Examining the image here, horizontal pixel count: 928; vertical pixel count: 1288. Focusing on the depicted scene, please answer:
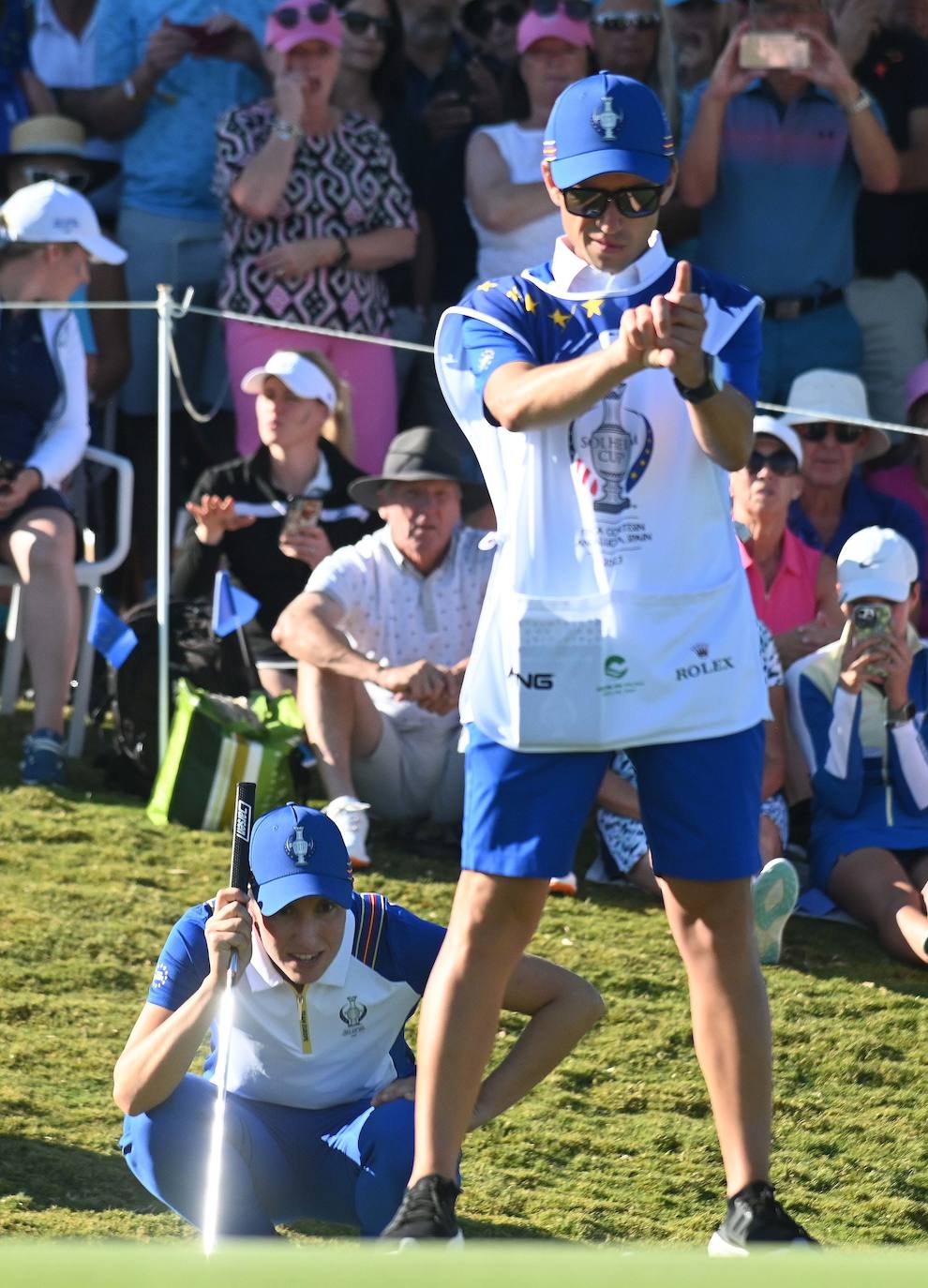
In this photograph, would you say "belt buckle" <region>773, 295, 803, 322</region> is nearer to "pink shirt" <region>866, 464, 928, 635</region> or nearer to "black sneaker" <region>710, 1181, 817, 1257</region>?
"pink shirt" <region>866, 464, 928, 635</region>

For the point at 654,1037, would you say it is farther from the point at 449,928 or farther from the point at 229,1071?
the point at 449,928

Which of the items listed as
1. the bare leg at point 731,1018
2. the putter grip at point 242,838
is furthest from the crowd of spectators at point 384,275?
the bare leg at point 731,1018

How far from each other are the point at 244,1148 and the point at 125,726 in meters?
3.22

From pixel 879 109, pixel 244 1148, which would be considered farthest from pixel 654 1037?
pixel 879 109

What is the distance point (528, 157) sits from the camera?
7992mm

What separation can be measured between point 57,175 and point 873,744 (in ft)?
13.0

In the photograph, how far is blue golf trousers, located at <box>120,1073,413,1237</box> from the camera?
3.94 m

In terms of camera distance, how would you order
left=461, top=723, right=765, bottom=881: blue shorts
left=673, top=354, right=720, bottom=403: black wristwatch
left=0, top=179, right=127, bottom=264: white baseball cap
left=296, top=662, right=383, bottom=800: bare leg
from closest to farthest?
left=673, top=354, right=720, bottom=403: black wristwatch, left=461, top=723, right=765, bottom=881: blue shorts, left=296, top=662, right=383, bottom=800: bare leg, left=0, top=179, right=127, bottom=264: white baseball cap

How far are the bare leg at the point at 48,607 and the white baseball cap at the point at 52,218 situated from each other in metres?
1.07

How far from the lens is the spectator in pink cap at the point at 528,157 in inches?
312

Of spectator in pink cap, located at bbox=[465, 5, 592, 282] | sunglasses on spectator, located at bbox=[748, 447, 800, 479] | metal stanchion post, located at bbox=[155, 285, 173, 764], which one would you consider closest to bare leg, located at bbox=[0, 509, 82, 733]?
metal stanchion post, located at bbox=[155, 285, 173, 764]

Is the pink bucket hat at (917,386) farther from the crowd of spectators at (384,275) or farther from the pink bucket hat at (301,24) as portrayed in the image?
the pink bucket hat at (301,24)

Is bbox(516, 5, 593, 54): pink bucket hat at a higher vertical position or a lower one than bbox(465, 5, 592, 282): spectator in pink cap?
higher

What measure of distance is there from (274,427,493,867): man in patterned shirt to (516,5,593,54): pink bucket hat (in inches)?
72.8
